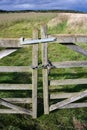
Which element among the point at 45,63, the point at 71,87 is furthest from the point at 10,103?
the point at 71,87

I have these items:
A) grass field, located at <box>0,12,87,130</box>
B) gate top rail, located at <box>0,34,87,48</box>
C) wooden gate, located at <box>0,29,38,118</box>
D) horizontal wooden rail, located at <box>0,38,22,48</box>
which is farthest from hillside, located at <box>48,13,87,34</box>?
horizontal wooden rail, located at <box>0,38,22,48</box>

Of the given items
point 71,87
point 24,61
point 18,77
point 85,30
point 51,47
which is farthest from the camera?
point 85,30

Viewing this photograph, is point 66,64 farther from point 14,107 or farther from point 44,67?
point 14,107

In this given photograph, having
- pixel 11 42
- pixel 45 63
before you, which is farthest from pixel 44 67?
pixel 11 42

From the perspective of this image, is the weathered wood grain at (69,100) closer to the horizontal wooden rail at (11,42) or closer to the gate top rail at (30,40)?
the gate top rail at (30,40)

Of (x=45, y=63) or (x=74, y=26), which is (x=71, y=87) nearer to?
(x=45, y=63)

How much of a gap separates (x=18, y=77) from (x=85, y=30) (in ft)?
40.4

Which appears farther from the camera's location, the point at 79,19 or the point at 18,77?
the point at 79,19

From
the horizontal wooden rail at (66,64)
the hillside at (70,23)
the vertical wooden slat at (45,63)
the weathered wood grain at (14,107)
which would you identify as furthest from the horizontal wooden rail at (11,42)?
the hillside at (70,23)

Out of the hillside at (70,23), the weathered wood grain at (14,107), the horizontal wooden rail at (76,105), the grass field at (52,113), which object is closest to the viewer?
the grass field at (52,113)

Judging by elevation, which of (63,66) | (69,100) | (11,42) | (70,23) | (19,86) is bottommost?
(69,100)

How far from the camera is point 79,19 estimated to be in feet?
85.0

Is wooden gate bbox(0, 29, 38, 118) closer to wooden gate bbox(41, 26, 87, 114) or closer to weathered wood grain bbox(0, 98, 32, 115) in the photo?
weathered wood grain bbox(0, 98, 32, 115)

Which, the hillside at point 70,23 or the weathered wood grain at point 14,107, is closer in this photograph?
the weathered wood grain at point 14,107
